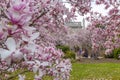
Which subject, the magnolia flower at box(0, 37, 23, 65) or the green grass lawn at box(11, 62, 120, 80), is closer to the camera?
the magnolia flower at box(0, 37, 23, 65)

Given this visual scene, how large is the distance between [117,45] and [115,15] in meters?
0.76

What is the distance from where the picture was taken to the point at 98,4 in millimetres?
6262

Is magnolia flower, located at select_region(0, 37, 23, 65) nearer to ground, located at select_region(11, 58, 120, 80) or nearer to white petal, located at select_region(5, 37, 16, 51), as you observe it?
white petal, located at select_region(5, 37, 16, 51)

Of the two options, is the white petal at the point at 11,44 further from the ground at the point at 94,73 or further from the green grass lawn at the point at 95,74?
the green grass lawn at the point at 95,74

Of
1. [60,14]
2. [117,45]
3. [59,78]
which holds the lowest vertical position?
[117,45]

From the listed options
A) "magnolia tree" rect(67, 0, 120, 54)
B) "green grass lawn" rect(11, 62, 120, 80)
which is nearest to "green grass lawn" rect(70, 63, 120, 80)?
"green grass lawn" rect(11, 62, 120, 80)

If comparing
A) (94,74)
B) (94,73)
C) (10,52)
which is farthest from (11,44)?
(94,73)

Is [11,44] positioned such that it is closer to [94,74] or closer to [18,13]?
[18,13]

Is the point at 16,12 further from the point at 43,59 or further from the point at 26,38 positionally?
the point at 43,59

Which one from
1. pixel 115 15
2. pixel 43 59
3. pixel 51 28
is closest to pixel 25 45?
pixel 43 59

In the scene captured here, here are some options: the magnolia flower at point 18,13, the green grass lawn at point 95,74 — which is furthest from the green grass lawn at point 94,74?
the magnolia flower at point 18,13

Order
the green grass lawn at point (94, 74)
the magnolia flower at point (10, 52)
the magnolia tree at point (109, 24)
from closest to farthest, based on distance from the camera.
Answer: the magnolia flower at point (10, 52)
the magnolia tree at point (109, 24)
the green grass lawn at point (94, 74)

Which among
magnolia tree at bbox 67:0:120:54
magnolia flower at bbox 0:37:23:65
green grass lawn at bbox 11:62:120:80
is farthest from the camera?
green grass lawn at bbox 11:62:120:80

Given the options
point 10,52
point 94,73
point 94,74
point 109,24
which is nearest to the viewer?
point 10,52
